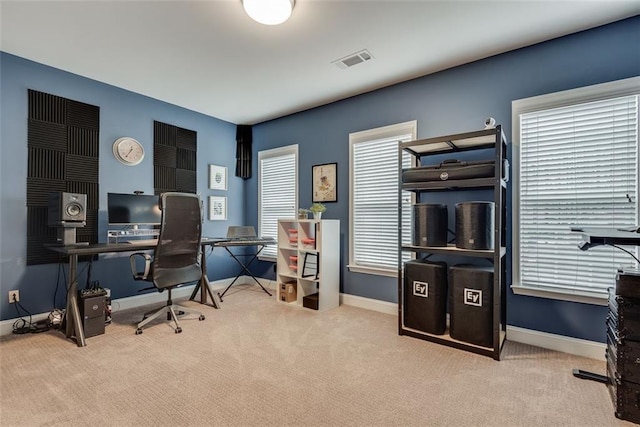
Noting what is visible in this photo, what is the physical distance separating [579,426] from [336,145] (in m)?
3.43

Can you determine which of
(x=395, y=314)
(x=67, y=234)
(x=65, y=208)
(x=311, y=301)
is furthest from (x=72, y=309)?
(x=395, y=314)

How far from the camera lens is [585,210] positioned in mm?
2555

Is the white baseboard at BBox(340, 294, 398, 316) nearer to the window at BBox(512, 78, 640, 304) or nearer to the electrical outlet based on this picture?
the window at BBox(512, 78, 640, 304)

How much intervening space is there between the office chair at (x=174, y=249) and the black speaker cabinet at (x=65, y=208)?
64cm

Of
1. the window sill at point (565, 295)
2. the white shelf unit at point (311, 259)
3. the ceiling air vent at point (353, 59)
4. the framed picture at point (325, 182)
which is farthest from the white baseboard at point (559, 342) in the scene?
the ceiling air vent at point (353, 59)

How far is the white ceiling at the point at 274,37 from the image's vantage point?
7.59 ft

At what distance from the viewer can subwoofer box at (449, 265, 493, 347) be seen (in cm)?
252

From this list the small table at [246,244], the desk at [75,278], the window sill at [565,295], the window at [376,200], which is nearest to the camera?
the window sill at [565,295]

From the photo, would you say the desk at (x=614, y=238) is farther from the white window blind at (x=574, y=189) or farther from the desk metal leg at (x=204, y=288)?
the desk metal leg at (x=204, y=288)

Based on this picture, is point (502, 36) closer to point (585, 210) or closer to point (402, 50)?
point (402, 50)

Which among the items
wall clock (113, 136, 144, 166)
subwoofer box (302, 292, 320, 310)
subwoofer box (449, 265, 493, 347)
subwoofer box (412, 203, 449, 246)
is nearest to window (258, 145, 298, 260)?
subwoofer box (302, 292, 320, 310)

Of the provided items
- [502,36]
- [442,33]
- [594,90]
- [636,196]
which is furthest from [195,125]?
[636,196]

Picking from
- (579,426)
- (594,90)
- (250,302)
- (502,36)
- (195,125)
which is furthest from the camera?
(195,125)

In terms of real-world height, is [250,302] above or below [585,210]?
below
